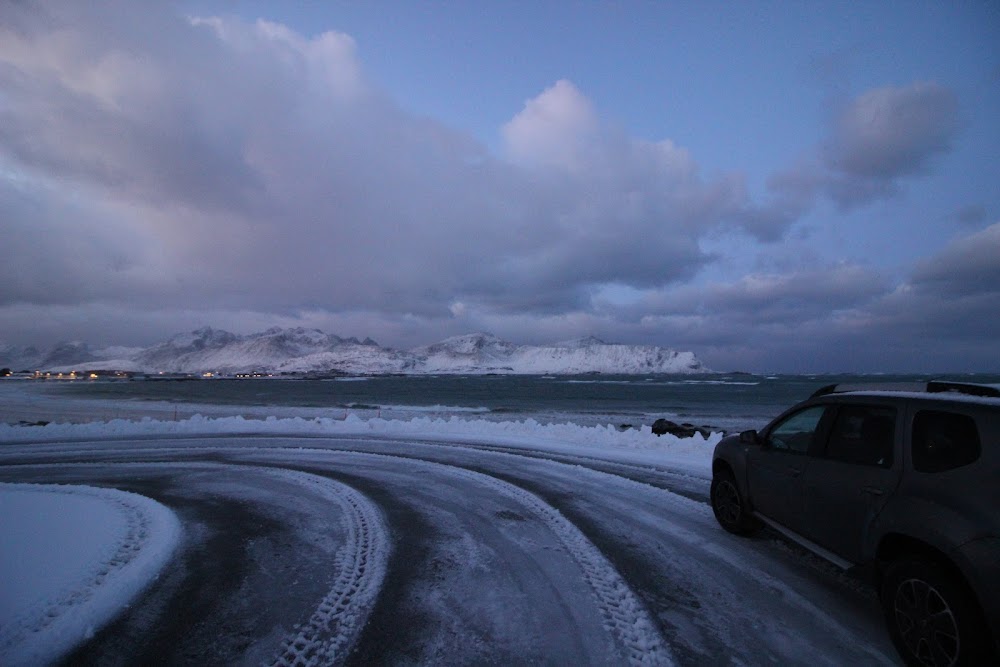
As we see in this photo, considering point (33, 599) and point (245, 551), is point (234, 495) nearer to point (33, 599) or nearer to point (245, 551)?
point (245, 551)

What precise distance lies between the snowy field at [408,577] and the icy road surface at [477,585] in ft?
0.07

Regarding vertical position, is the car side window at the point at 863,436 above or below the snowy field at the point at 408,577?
above

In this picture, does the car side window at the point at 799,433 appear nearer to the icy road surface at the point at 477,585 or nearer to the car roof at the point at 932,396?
the car roof at the point at 932,396

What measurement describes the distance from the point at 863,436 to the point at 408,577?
444cm

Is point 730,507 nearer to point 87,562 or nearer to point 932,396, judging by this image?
point 932,396

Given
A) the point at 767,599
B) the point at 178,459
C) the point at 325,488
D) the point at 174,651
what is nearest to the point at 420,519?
the point at 325,488

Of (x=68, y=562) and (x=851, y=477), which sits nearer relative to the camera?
(x=851, y=477)

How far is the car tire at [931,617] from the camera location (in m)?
2.70

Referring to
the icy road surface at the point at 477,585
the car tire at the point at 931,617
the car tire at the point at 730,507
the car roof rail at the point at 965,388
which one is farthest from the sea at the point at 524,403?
the icy road surface at the point at 477,585

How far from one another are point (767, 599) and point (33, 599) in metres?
6.44

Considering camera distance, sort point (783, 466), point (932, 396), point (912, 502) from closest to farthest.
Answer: point (912, 502) < point (932, 396) < point (783, 466)

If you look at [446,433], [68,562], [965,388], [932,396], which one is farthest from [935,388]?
[446,433]

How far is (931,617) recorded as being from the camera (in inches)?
117

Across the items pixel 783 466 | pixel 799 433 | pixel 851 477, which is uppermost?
pixel 799 433
